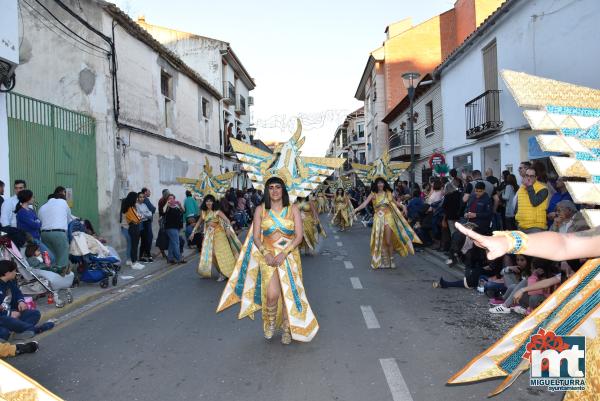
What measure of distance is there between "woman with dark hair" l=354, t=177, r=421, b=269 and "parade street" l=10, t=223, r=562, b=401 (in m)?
1.93

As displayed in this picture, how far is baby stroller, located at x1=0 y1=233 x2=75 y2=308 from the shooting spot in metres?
6.73

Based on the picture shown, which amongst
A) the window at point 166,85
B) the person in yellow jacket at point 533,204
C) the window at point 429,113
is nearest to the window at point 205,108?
the window at point 166,85

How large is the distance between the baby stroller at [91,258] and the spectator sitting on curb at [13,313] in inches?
92.2

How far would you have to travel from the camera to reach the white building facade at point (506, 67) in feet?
34.1

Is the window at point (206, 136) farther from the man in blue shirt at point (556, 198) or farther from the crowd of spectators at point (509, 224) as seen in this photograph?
the man in blue shirt at point (556, 198)

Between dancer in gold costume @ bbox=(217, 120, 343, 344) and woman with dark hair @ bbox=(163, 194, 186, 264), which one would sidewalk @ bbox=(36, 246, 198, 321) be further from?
dancer in gold costume @ bbox=(217, 120, 343, 344)

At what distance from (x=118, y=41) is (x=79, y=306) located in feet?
31.7

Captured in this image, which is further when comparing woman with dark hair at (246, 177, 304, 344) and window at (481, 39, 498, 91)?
window at (481, 39, 498, 91)

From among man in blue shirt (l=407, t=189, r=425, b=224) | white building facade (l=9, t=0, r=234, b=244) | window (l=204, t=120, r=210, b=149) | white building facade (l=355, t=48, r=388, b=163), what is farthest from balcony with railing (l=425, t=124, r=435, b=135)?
white building facade (l=9, t=0, r=234, b=244)

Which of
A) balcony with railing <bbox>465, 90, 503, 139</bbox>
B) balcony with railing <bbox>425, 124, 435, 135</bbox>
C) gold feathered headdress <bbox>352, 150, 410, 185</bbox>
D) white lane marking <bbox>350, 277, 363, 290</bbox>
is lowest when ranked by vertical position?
white lane marking <bbox>350, 277, 363, 290</bbox>

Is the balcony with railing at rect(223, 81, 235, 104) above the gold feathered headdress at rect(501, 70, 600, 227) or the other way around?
above

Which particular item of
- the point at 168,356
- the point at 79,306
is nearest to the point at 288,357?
the point at 168,356

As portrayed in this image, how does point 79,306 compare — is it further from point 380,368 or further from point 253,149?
point 380,368

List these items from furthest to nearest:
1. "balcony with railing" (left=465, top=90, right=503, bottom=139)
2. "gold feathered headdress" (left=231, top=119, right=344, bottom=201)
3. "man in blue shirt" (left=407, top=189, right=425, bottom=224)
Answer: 1. "balcony with railing" (left=465, top=90, right=503, bottom=139)
2. "man in blue shirt" (left=407, top=189, right=425, bottom=224)
3. "gold feathered headdress" (left=231, top=119, right=344, bottom=201)
